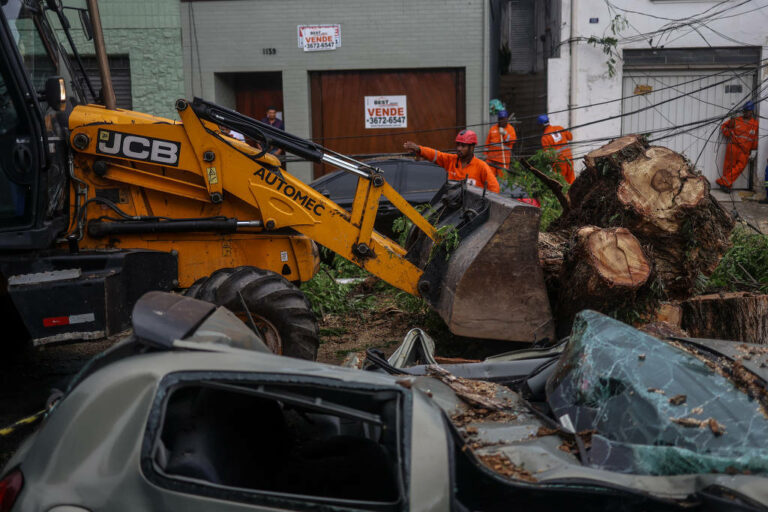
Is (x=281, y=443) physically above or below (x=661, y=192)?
below

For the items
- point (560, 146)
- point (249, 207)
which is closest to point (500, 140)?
point (560, 146)

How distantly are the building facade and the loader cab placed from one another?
936 centimetres

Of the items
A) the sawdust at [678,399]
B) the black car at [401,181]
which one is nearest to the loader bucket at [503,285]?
the sawdust at [678,399]

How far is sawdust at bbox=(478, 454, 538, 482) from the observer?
2.75 m

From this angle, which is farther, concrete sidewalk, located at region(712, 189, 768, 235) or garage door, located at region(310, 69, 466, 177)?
garage door, located at region(310, 69, 466, 177)

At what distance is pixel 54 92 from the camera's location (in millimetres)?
5387

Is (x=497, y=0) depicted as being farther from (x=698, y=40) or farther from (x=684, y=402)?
(x=684, y=402)

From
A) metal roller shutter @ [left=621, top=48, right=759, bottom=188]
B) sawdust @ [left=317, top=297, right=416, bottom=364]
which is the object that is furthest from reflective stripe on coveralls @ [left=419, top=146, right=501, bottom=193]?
metal roller shutter @ [left=621, top=48, right=759, bottom=188]

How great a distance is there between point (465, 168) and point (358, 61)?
6.71 meters

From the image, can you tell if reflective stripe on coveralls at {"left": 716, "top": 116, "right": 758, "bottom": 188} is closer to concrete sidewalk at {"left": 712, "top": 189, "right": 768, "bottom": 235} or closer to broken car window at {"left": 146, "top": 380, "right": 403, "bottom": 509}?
concrete sidewalk at {"left": 712, "top": 189, "right": 768, "bottom": 235}

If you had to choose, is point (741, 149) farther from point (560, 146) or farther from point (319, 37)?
point (319, 37)

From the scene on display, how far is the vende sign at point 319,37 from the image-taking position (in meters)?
15.2

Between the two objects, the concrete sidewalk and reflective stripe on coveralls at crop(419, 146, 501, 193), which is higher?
reflective stripe on coveralls at crop(419, 146, 501, 193)

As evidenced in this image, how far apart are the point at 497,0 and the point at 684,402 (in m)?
16.0
